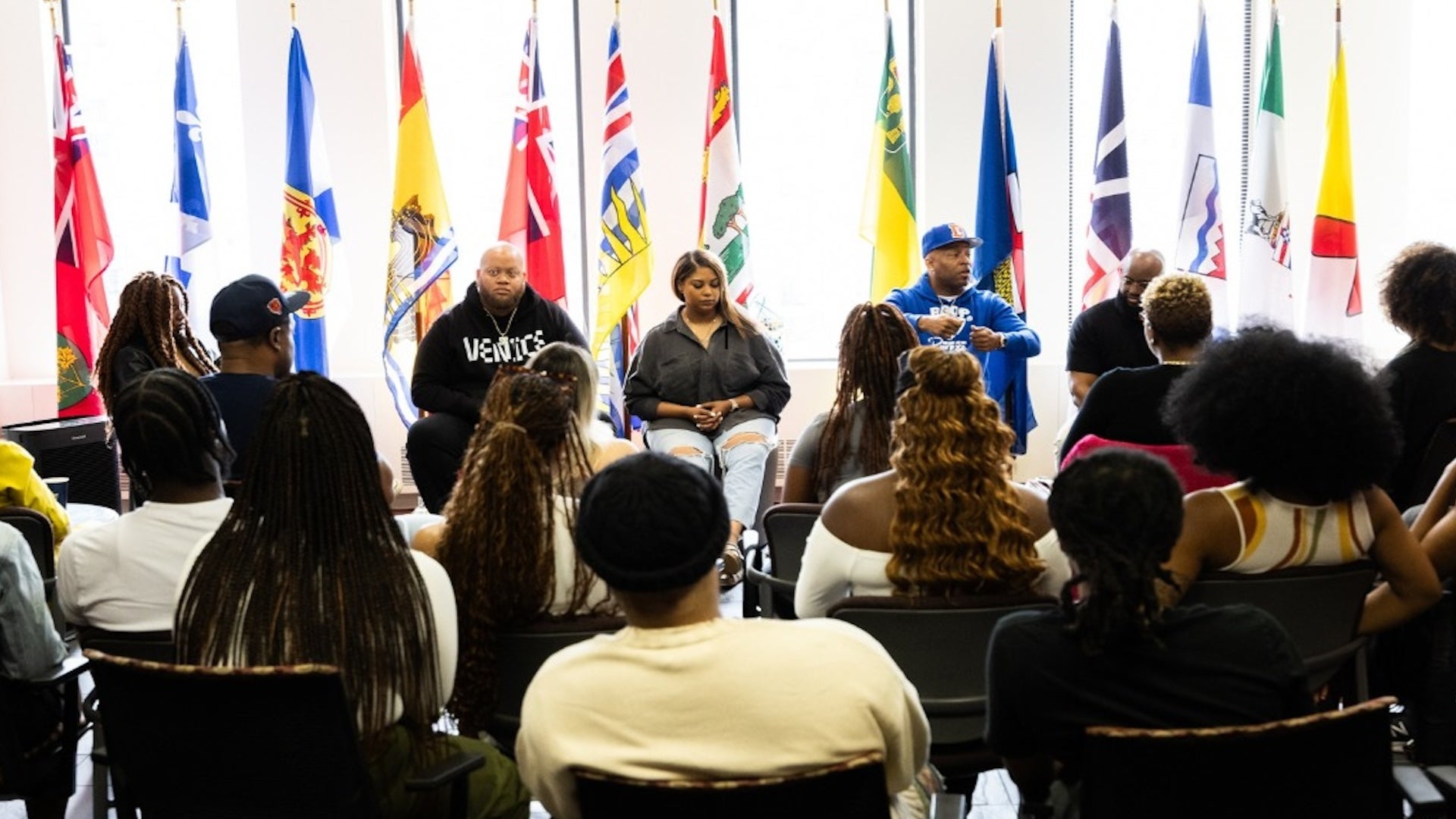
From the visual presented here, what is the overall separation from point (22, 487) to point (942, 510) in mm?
2358

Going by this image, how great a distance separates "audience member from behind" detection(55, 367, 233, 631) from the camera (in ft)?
7.53

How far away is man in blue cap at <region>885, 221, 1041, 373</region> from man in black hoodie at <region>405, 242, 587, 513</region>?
1448 mm

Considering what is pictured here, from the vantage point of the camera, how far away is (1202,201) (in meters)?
6.43

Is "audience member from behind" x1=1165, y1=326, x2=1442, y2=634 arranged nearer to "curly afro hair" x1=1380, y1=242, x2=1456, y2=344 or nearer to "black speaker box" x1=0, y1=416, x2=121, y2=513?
"curly afro hair" x1=1380, y1=242, x2=1456, y2=344

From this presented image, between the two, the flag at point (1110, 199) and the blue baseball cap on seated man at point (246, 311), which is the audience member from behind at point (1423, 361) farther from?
the flag at point (1110, 199)

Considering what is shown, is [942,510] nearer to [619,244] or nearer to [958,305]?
[958,305]

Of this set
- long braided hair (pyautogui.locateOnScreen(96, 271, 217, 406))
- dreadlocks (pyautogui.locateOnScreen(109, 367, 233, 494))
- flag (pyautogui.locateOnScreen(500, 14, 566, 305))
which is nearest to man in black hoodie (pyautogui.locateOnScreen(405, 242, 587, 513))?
long braided hair (pyautogui.locateOnScreen(96, 271, 217, 406))

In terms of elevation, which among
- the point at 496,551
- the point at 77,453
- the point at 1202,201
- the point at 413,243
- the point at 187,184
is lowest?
the point at 77,453

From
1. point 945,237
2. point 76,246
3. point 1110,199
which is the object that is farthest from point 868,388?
point 76,246

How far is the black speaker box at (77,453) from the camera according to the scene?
19.2 ft

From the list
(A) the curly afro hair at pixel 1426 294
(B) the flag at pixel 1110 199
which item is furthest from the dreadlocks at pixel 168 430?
(B) the flag at pixel 1110 199

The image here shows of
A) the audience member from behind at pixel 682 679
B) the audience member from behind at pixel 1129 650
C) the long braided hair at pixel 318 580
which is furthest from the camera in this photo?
the long braided hair at pixel 318 580

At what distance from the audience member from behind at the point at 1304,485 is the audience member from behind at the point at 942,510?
30 cm

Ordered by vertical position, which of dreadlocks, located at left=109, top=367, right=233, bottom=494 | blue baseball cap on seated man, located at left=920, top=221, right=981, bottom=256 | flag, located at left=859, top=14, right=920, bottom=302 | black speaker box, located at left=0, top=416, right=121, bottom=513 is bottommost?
black speaker box, located at left=0, top=416, right=121, bottom=513
